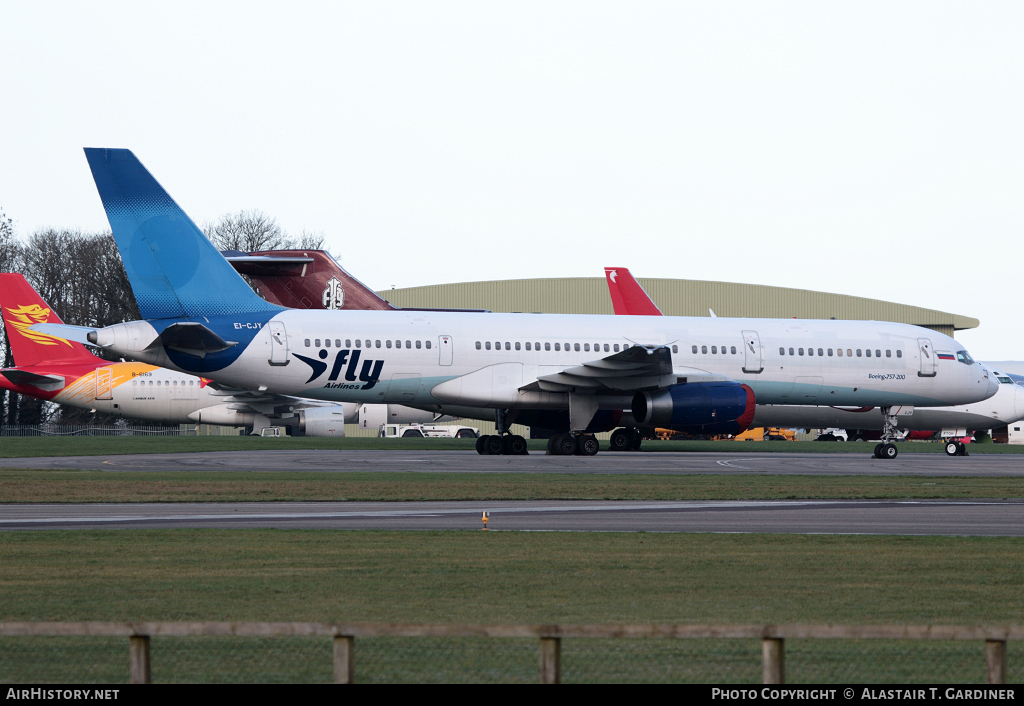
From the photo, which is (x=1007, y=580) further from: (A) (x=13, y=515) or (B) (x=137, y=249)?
(B) (x=137, y=249)

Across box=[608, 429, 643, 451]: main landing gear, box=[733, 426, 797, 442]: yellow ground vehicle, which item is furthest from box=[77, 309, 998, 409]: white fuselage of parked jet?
box=[733, 426, 797, 442]: yellow ground vehicle

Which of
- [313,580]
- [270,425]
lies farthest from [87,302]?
[313,580]

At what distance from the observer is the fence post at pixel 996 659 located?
5.09 m

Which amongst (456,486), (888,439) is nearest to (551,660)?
(456,486)

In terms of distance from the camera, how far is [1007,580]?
40.0 ft

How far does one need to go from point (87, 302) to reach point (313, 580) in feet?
250

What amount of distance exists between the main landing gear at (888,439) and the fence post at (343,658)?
115ft

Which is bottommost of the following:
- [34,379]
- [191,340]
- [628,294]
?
[191,340]

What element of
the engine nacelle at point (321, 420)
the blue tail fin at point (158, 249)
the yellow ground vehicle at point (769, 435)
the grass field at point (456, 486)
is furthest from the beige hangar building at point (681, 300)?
the grass field at point (456, 486)

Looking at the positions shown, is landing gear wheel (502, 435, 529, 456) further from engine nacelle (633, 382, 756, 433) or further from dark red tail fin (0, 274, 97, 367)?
dark red tail fin (0, 274, 97, 367)

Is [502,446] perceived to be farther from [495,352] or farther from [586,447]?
[495,352]

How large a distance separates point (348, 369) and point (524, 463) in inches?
251

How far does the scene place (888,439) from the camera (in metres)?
40.0

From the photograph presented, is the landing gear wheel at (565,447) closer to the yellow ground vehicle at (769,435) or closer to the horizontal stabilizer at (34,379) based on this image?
the horizontal stabilizer at (34,379)
